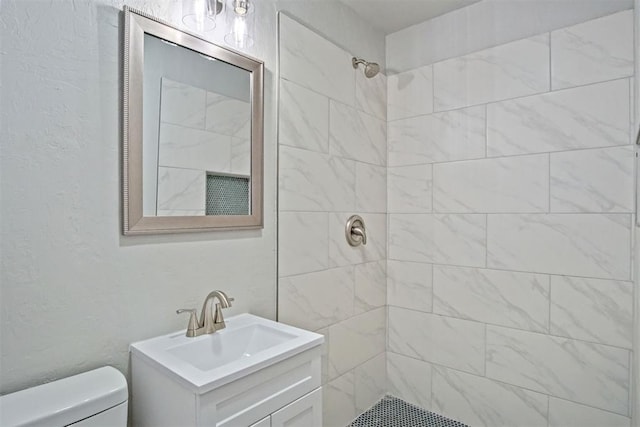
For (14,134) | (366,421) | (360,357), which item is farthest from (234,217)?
(366,421)

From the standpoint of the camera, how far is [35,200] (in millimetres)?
1058

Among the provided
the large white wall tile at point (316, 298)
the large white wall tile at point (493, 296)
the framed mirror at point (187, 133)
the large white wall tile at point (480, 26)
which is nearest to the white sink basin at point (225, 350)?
the large white wall tile at point (316, 298)

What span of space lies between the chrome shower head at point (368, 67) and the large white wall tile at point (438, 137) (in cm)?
42

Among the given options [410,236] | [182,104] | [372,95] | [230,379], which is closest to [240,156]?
[182,104]

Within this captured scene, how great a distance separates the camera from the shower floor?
7.15ft

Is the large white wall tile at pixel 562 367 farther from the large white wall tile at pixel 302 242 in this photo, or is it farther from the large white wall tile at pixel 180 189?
the large white wall tile at pixel 180 189

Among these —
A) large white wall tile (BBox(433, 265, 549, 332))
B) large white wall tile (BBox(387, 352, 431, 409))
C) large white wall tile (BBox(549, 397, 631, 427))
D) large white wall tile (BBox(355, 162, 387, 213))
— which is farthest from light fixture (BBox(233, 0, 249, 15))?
large white wall tile (BBox(549, 397, 631, 427))

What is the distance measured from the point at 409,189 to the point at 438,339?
0.95 m

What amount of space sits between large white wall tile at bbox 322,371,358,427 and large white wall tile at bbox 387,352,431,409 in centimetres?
38

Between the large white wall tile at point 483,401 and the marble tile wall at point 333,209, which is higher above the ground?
the marble tile wall at point 333,209

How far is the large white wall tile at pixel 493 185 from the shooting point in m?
1.94

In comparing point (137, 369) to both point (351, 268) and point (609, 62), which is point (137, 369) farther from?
point (609, 62)

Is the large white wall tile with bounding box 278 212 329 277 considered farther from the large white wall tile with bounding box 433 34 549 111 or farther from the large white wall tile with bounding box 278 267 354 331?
the large white wall tile with bounding box 433 34 549 111

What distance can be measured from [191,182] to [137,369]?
686 mm
